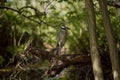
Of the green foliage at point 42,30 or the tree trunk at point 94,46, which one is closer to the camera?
the tree trunk at point 94,46

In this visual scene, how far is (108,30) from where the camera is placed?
9.27ft

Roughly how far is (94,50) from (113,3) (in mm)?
1295

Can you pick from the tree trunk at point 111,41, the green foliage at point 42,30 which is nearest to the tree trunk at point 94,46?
the tree trunk at point 111,41

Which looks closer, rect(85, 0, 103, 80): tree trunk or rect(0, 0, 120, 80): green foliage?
rect(85, 0, 103, 80): tree trunk

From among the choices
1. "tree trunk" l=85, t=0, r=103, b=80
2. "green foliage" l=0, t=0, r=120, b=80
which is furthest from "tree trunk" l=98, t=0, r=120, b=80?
"green foliage" l=0, t=0, r=120, b=80

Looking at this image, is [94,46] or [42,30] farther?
[42,30]

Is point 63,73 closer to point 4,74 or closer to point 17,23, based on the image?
point 4,74

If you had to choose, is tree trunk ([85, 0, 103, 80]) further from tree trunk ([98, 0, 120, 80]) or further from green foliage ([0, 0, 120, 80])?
green foliage ([0, 0, 120, 80])

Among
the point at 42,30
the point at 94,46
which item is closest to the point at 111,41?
the point at 94,46

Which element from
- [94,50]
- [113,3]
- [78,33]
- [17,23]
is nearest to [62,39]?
[94,50]

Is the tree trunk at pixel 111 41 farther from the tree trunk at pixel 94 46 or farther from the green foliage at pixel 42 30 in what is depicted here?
the green foliage at pixel 42 30

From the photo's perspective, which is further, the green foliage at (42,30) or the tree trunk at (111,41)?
the green foliage at (42,30)

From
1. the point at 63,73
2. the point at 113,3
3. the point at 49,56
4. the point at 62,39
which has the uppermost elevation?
the point at 113,3

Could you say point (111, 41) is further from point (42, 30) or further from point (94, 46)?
point (42, 30)
